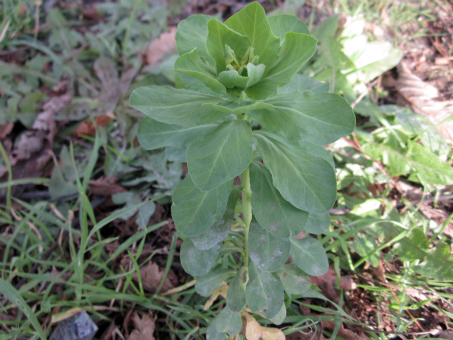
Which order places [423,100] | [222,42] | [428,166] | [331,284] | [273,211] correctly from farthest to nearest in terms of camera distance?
[423,100] → [428,166] → [331,284] → [273,211] → [222,42]

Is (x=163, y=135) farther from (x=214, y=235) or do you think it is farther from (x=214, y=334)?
(x=214, y=334)

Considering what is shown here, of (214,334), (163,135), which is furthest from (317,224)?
(163,135)

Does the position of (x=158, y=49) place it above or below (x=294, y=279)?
above

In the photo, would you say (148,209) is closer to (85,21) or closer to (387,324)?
(387,324)

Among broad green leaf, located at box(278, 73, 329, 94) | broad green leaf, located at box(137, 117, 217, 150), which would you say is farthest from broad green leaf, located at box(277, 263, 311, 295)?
broad green leaf, located at box(278, 73, 329, 94)

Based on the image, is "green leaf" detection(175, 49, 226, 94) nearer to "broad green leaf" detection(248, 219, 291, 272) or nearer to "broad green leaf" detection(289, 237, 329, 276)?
"broad green leaf" detection(248, 219, 291, 272)

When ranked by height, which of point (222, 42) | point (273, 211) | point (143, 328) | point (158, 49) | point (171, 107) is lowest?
point (143, 328)
